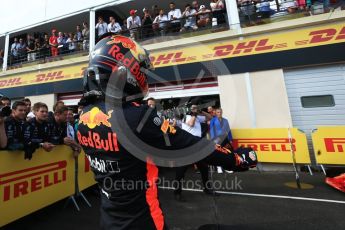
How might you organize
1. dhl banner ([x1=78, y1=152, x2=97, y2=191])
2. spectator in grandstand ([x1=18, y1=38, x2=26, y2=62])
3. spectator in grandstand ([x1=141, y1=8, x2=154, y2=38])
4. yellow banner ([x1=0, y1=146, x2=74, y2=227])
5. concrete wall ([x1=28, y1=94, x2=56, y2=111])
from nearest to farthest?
yellow banner ([x1=0, y1=146, x2=74, y2=227]), dhl banner ([x1=78, y1=152, x2=97, y2=191]), spectator in grandstand ([x1=141, y1=8, x2=154, y2=38]), concrete wall ([x1=28, y1=94, x2=56, y2=111]), spectator in grandstand ([x1=18, y1=38, x2=26, y2=62])

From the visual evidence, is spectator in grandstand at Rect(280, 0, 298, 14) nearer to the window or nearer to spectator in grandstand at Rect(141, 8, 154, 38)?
the window

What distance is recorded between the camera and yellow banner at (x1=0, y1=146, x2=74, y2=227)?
3.56 m

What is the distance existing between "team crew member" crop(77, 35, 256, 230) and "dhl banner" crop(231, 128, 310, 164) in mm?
5938

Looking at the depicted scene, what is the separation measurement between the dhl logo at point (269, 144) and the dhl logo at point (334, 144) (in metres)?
0.78

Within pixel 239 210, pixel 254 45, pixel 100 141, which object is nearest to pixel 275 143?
pixel 254 45

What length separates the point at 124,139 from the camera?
1.29m

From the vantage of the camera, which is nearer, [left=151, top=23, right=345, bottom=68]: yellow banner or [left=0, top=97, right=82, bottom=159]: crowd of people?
[left=0, top=97, right=82, bottom=159]: crowd of people

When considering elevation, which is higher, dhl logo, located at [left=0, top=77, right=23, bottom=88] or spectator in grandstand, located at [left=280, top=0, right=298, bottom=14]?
spectator in grandstand, located at [left=280, top=0, right=298, bottom=14]

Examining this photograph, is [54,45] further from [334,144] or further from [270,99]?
[334,144]

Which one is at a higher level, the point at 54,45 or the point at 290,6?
the point at 54,45

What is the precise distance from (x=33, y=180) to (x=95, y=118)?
329cm

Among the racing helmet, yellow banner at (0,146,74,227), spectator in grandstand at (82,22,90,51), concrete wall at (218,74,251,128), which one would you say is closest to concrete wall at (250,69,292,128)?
concrete wall at (218,74,251,128)

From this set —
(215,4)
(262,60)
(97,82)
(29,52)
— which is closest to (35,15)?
(29,52)

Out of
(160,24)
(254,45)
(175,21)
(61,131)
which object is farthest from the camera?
(160,24)
